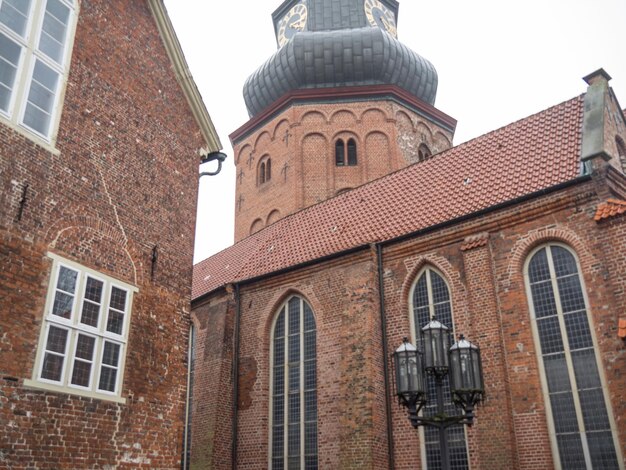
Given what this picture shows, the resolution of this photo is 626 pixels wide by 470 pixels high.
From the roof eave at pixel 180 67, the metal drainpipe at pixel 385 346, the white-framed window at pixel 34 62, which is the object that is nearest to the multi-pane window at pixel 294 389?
the metal drainpipe at pixel 385 346

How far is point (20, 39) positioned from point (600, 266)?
1100cm

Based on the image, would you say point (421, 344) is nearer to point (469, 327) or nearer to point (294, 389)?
point (469, 327)

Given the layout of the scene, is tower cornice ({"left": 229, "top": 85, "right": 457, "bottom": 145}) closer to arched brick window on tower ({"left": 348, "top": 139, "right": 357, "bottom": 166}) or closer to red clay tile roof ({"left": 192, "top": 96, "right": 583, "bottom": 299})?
arched brick window on tower ({"left": 348, "top": 139, "right": 357, "bottom": 166})

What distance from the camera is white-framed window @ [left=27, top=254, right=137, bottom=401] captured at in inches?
339

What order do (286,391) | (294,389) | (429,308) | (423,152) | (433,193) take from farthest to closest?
1. (423,152)
2. (433,193)
3. (286,391)
4. (294,389)
5. (429,308)

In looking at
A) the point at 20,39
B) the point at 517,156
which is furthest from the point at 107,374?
the point at 517,156

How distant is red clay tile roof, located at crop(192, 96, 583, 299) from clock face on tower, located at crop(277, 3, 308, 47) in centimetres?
1361

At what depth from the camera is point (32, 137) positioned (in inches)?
361

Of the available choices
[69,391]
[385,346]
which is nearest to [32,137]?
[69,391]

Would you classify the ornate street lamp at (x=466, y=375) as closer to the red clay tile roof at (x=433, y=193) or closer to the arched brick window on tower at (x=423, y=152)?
the red clay tile roof at (x=433, y=193)

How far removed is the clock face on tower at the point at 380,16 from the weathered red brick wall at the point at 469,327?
1825cm

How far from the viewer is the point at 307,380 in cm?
1659

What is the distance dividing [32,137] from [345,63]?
2094 cm

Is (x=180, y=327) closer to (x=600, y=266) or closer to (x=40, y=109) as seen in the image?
(x=40, y=109)
